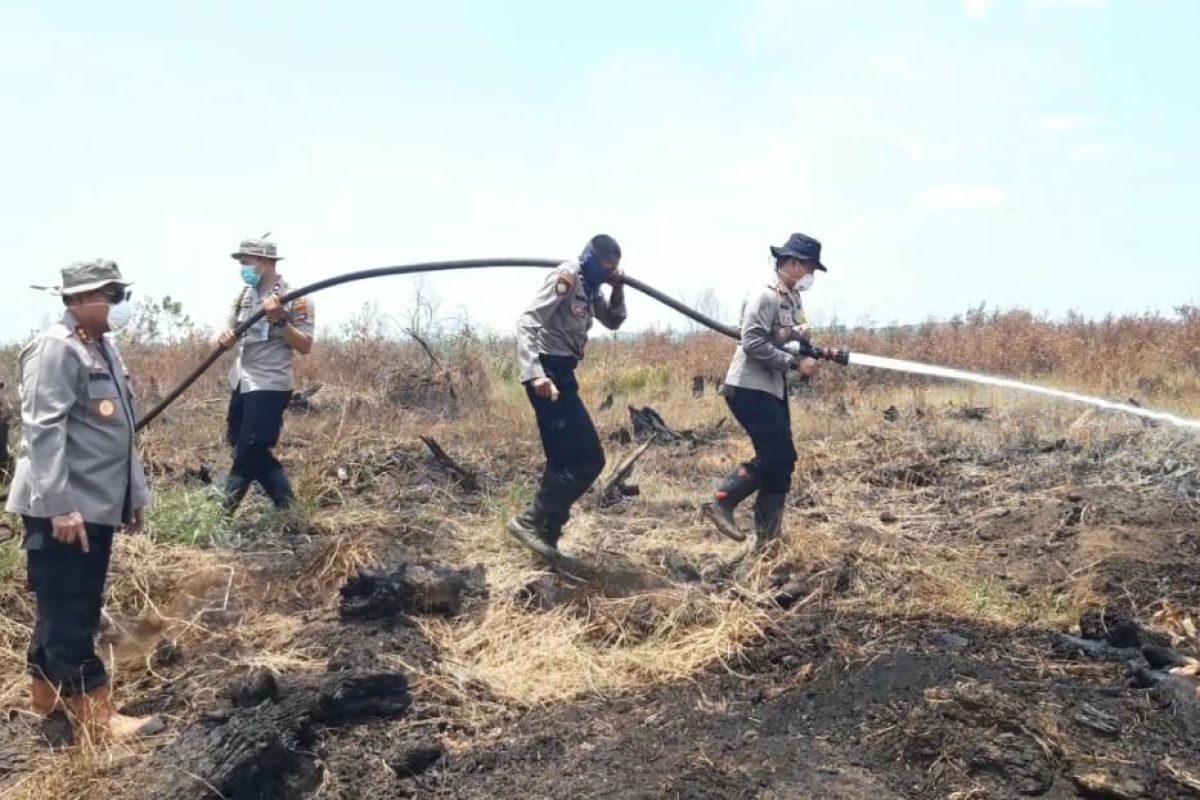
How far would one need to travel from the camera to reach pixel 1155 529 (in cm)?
621

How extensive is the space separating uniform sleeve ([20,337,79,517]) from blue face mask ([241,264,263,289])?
2597 mm

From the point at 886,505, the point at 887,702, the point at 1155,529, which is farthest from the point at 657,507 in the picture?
the point at 887,702

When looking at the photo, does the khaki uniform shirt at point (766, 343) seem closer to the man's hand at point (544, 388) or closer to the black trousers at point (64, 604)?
the man's hand at point (544, 388)

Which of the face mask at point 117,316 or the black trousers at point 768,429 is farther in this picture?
the black trousers at point 768,429

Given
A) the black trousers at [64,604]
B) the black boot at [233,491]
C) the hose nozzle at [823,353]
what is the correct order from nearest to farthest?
the black trousers at [64,604] → the hose nozzle at [823,353] → the black boot at [233,491]

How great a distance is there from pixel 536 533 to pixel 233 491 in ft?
6.48

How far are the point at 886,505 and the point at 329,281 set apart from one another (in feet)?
14.2

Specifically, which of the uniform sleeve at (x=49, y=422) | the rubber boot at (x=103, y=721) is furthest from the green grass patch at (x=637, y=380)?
the uniform sleeve at (x=49, y=422)

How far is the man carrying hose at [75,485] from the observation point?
3.23m

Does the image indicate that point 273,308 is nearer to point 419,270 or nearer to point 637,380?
point 419,270

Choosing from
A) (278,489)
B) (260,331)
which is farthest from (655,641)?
(260,331)

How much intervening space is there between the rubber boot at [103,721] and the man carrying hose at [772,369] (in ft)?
11.1

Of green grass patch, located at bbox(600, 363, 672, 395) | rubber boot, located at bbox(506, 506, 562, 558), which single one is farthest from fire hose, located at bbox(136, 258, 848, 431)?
green grass patch, located at bbox(600, 363, 672, 395)

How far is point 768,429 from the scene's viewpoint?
5609 mm
